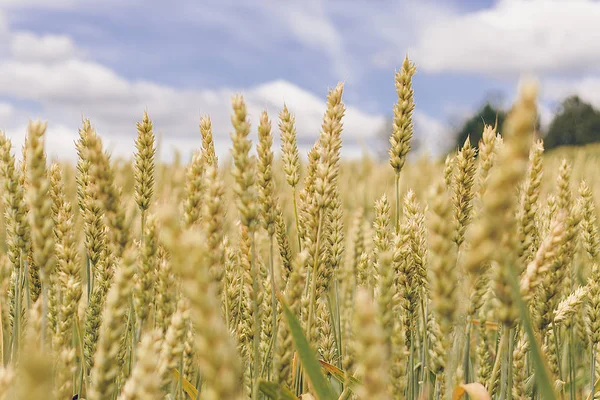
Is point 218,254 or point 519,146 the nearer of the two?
point 519,146

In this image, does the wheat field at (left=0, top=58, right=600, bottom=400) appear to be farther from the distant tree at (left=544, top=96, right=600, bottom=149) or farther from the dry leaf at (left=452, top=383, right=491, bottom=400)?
the distant tree at (left=544, top=96, right=600, bottom=149)

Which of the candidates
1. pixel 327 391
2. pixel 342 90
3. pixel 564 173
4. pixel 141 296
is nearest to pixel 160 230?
pixel 141 296

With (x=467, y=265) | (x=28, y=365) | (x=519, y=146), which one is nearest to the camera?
(x=28, y=365)

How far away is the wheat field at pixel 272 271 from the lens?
0.86 metres

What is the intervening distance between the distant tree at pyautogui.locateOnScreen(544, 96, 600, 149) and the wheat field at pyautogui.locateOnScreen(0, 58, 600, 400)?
76454mm

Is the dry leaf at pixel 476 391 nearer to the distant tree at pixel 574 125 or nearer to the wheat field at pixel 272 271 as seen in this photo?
the wheat field at pixel 272 271

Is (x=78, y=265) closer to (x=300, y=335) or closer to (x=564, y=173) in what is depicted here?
(x=300, y=335)

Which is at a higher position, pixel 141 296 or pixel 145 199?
pixel 145 199

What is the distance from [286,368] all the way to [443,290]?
52cm

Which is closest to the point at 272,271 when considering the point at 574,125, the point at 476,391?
the point at 476,391

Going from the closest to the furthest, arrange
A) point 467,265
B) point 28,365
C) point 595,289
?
point 28,365, point 467,265, point 595,289

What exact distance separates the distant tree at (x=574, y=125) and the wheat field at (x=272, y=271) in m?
76.5

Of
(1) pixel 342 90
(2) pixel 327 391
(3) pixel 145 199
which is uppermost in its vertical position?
(1) pixel 342 90

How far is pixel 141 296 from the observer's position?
135 cm
